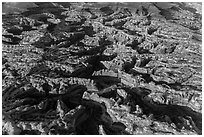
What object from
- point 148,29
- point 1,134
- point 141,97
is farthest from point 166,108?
point 148,29

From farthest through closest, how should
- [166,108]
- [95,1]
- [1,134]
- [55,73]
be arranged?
[95,1] → [55,73] → [166,108] → [1,134]

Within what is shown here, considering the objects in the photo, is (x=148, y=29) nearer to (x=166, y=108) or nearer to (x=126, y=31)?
(x=126, y=31)

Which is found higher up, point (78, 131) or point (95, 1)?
point (95, 1)

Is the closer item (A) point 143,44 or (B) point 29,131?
(B) point 29,131

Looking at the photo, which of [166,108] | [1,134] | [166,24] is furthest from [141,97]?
[166,24]

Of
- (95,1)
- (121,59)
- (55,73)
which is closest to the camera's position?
(55,73)

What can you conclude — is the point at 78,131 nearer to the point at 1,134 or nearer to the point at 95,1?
the point at 1,134
